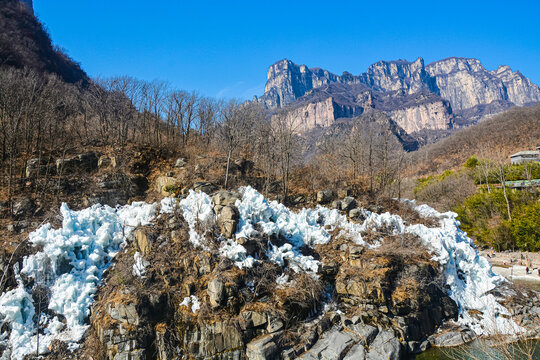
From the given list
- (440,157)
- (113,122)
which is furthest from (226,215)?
(440,157)

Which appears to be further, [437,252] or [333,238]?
[333,238]

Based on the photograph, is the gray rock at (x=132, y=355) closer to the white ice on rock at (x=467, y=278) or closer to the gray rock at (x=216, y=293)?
the gray rock at (x=216, y=293)

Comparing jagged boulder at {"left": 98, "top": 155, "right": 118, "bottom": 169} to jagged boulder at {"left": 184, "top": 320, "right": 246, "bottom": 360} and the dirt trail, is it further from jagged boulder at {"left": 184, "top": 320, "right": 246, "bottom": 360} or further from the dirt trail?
the dirt trail

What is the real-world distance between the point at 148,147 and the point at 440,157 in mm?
72336

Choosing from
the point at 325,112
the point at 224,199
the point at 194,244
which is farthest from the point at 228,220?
the point at 325,112

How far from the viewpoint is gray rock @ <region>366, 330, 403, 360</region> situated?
10.4 m

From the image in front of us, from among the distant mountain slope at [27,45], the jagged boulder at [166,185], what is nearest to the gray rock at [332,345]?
the jagged boulder at [166,185]

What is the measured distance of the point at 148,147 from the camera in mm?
20781

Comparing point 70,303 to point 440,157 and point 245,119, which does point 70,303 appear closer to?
point 245,119

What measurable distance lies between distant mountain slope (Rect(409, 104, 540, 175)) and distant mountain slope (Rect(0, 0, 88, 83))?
7098 centimetres

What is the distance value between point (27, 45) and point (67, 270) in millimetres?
50489

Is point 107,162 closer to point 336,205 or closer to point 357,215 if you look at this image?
point 336,205

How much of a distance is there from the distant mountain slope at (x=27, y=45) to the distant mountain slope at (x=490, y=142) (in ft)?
233

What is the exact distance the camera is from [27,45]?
45094 mm
